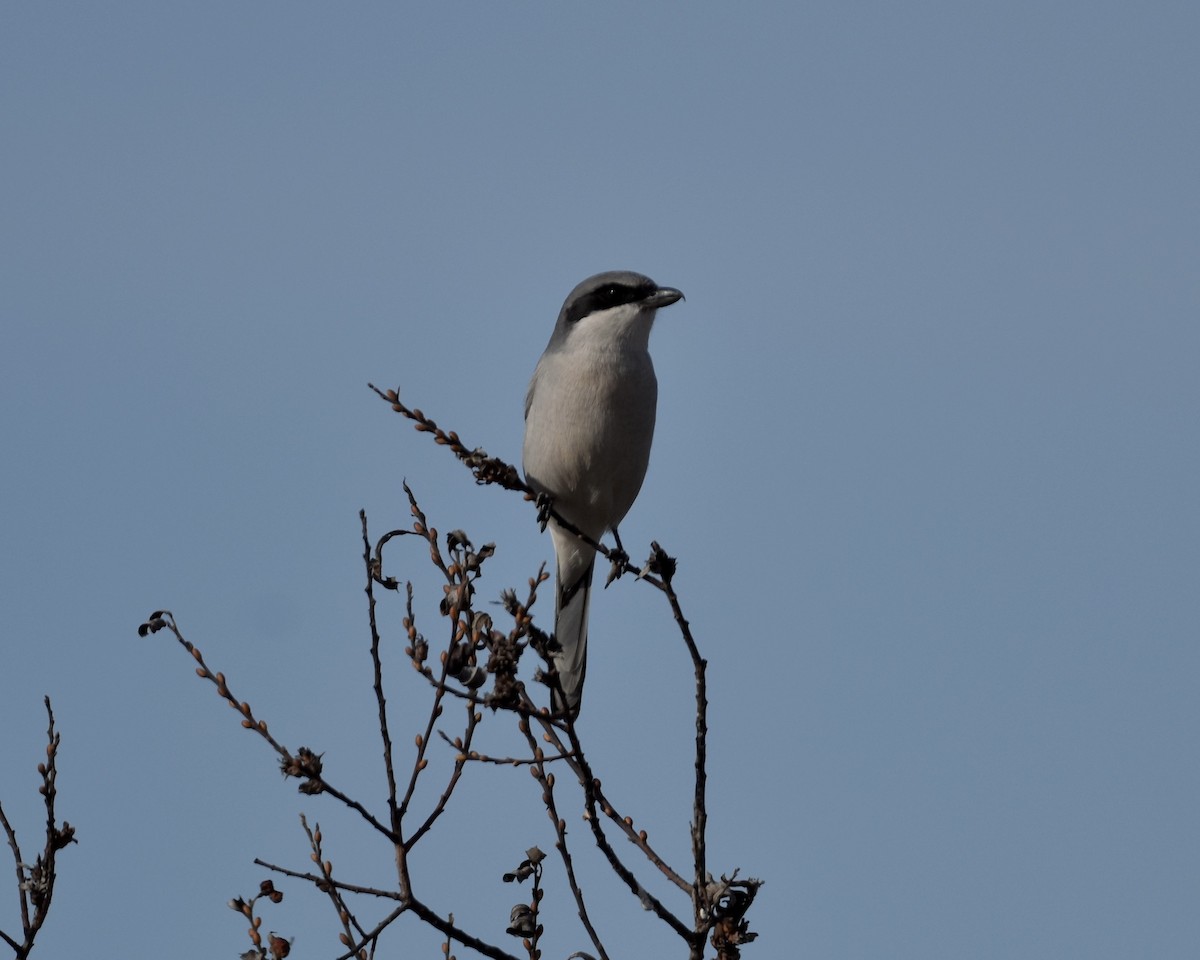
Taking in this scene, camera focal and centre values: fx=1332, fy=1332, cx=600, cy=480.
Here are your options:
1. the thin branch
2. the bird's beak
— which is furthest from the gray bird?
the thin branch

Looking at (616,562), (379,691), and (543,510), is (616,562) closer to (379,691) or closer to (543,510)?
(543,510)

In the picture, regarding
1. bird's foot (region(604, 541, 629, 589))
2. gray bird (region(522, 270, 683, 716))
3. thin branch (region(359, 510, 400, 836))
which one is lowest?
thin branch (region(359, 510, 400, 836))

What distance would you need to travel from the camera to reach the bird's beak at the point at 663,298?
18.8 ft

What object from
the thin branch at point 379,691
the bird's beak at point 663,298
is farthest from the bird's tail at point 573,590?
the thin branch at point 379,691

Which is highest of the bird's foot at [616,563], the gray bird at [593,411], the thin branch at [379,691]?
the gray bird at [593,411]

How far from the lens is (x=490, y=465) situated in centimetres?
420

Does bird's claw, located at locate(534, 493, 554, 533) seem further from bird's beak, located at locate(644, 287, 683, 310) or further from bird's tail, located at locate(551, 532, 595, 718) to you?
bird's beak, located at locate(644, 287, 683, 310)

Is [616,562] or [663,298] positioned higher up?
[663,298]

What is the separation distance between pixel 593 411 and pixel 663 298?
2.13 ft

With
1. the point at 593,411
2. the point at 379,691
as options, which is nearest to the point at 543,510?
the point at 593,411

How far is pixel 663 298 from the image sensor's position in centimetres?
575

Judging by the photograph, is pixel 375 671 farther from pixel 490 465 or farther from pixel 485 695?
pixel 490 465

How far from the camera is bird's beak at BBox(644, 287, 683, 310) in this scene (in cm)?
574

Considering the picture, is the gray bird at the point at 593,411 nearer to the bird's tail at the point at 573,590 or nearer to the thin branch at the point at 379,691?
the bird's tail at the point at 573,590
